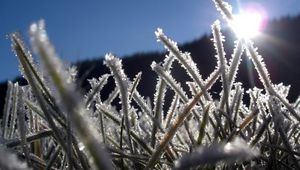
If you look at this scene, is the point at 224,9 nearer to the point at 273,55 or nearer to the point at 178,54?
the point at 178,54

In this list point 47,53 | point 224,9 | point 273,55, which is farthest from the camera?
point 273,55

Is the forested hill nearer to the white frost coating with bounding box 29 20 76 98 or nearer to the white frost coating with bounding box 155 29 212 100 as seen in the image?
the white frost coating with bounding box 155 29 212 100

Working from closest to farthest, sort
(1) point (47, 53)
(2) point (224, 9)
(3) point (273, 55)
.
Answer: (1) point (47, 53) → (2) point (224, 9) → (3) point (273, 55)

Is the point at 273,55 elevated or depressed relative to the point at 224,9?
elevated

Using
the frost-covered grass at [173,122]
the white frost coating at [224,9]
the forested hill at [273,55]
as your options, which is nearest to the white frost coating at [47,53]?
the frost-covered grass at [173,122]

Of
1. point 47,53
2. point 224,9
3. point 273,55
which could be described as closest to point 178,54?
point 224,9

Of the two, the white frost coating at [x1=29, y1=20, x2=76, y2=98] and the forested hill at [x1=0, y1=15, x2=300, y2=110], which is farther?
the forested hill at [x1=0, y1=15, x2=300, y2=110]

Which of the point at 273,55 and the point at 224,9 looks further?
the point at 273,55

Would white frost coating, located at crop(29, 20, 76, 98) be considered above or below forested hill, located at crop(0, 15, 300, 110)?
below

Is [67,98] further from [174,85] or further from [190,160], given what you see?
[174,85]

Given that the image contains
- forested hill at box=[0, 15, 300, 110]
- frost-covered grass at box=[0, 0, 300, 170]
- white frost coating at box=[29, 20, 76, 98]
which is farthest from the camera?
forested hill at box=[0, 15, 300, 110]

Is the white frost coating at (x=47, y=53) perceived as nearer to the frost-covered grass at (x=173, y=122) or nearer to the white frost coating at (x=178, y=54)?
the frost-covered grass at (x=173, y=122)

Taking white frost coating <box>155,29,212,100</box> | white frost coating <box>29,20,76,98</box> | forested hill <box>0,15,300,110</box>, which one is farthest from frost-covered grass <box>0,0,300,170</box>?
forested hill <box>0,15,300,110</box>
